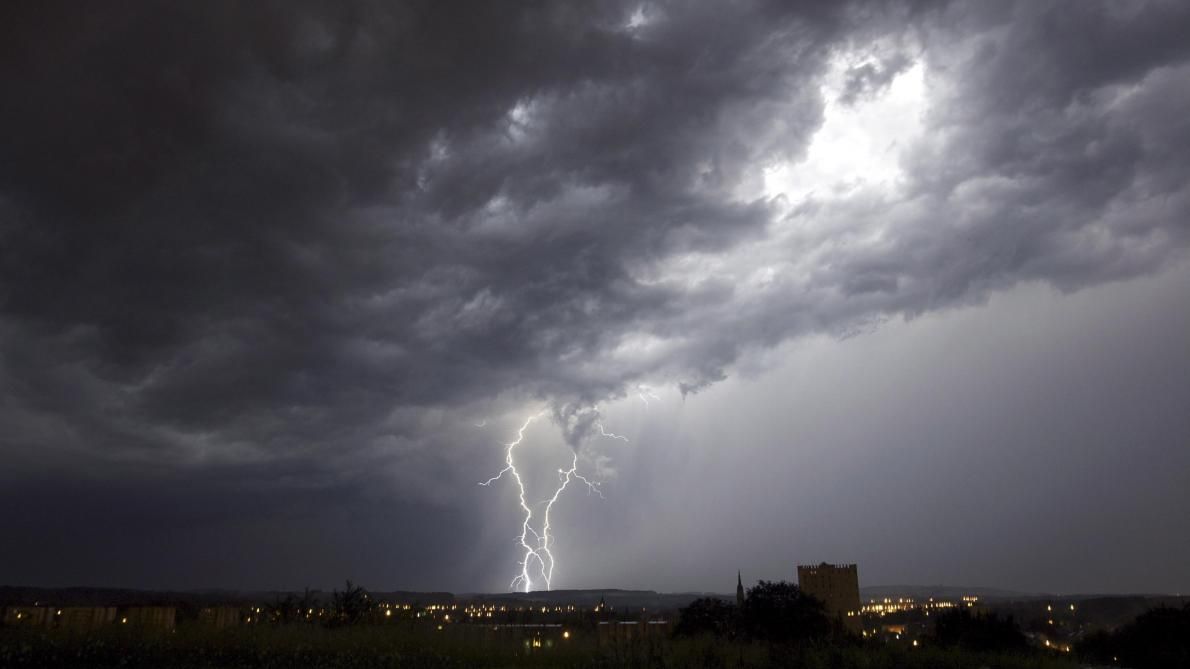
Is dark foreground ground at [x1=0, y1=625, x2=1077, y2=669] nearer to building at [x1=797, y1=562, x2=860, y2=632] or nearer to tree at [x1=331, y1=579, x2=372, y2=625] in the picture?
tree at [x1=331, y1=579, x2=372, y2=625]

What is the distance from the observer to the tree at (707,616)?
72.7 feet

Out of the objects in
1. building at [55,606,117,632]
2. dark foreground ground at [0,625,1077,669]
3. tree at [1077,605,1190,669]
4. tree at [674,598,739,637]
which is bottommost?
tree at [1077,605,1190,669]

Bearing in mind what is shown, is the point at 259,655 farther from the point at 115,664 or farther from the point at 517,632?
the point at 517,632

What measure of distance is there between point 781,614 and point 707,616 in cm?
375

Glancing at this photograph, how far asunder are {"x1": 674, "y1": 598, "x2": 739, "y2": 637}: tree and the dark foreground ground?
818 centimetres

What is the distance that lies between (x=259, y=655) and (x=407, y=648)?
253cm

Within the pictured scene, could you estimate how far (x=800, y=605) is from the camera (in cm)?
2195

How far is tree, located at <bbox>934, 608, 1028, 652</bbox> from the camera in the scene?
62.0 ft

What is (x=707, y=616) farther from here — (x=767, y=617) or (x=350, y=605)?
(x=350, y=605)

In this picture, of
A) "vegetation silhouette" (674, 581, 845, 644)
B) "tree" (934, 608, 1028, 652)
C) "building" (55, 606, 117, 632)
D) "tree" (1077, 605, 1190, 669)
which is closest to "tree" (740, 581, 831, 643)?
"vegetation silhouette" (674, 581, 845, 644)

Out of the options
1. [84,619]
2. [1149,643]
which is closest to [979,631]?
[1149,643]

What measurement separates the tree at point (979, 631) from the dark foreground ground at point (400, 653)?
4.92 meters

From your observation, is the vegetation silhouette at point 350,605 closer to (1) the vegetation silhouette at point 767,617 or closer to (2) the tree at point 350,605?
(2) the tree at point 350,605

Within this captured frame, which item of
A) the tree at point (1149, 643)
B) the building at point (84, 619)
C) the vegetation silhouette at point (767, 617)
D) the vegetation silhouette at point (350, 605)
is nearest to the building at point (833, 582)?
the tree at point (1149, 643)
